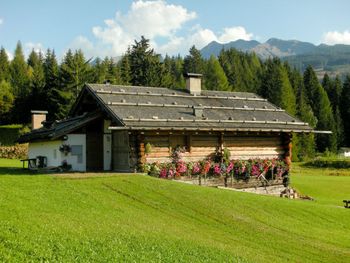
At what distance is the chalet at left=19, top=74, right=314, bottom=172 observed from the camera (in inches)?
1011

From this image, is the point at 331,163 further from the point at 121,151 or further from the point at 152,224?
the point at 152,224

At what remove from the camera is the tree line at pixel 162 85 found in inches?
2778

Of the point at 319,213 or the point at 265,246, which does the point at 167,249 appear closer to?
the point at 265,246

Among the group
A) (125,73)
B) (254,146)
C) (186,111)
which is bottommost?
(254,146)

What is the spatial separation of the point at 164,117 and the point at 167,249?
14762mm

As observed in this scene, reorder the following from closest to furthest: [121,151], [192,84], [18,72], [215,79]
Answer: [121,151] < [192,84] < [215,79] < [18,72]

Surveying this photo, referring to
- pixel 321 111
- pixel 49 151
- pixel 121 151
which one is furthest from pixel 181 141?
pixel 321 111

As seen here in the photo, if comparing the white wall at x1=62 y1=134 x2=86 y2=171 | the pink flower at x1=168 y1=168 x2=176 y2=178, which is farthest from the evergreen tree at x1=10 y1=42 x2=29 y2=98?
the pink flower at x1=168 y1=168 x2=176 y2=178

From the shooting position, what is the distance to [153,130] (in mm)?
25344

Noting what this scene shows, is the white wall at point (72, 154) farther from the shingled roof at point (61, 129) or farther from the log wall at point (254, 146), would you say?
the log wall at point (254, 146)

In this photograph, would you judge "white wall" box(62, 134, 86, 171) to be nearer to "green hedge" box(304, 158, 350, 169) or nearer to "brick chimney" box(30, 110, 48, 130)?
"brick chimney" box(30, 110, 48, 130)

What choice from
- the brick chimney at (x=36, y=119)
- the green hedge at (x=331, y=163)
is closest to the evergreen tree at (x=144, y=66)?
the green hedge at (x=331, y=163)

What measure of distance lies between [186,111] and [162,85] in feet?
170

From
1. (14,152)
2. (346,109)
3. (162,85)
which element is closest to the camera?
(14,152)
